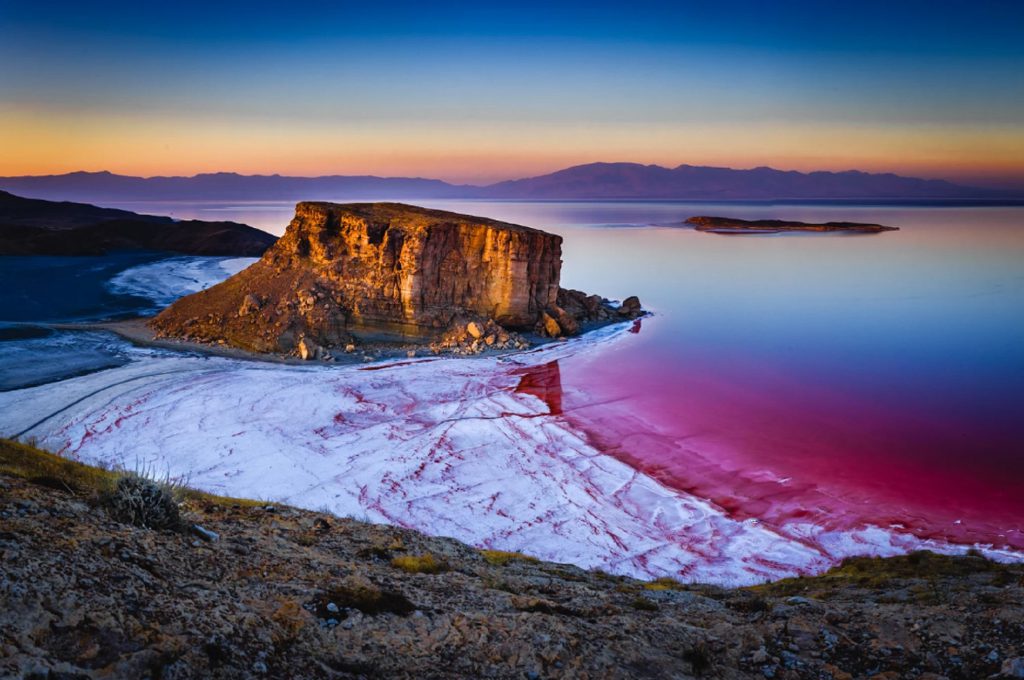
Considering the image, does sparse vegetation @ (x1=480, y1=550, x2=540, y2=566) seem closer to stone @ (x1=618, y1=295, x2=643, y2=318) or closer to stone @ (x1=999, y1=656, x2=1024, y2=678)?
stone @ (x1=999, y1=656, x2=1024, y2=678)

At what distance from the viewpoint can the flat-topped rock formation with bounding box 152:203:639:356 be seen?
28.9 meters

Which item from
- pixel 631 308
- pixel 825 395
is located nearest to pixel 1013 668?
pixel 825 395

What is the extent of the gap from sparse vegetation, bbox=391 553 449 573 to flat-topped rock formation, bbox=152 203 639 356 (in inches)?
868

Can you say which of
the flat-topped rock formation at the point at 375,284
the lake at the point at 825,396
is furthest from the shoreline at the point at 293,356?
the lake at the point at 825,396

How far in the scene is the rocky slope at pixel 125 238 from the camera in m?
60.5

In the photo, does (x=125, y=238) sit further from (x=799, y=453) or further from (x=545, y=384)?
(x=799, y=453)

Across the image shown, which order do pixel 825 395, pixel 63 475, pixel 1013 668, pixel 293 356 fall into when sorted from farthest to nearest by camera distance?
pixel 293 356, pixel 825 395, pixel 63 475, pixel 1013 668

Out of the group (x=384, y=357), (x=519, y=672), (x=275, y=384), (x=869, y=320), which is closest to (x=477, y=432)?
(x=275, y=384)

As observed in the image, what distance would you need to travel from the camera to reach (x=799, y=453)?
59.1 feet

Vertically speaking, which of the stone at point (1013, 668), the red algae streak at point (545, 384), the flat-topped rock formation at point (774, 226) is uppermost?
the flat-topped rock formation at point (774, 226)

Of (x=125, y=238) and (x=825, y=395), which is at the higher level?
(x=125, y=238)

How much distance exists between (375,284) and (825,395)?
61.3 ft

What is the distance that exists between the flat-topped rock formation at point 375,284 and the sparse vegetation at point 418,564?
2204cm

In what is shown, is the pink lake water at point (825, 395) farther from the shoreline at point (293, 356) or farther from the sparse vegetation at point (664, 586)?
the sparse vegetation at point (664, 586)
